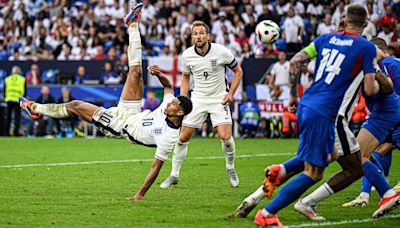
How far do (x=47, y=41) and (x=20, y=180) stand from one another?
61.6ft

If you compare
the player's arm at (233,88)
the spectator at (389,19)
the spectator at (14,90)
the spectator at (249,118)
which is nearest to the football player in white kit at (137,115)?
the player's arm at (233,88)

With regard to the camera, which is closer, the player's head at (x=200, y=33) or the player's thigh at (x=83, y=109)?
the player's thigh at (x=83, y=109)

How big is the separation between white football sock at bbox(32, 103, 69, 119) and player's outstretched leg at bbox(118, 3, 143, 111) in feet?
2.92

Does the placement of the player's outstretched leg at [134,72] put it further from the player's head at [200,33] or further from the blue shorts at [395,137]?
the blue shorts at [395,137]

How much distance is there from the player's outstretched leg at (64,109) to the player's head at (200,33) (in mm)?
2468

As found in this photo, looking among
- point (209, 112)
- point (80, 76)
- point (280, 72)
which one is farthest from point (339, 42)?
point (80, 76)

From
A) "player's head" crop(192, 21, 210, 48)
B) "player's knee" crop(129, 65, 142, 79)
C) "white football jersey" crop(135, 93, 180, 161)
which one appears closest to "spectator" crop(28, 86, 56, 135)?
"player's head" crop(192, 21, 210, 48)

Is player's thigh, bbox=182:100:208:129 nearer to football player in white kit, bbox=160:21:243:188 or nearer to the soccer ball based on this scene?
football player in white kit, bbox=160:21:243:188

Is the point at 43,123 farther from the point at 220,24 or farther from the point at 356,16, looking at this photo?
the point at 356,16

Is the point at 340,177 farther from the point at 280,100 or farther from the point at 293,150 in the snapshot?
the point at 280,100

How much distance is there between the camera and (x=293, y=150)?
21594 mm

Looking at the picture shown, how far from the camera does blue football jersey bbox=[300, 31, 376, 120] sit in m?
9.09

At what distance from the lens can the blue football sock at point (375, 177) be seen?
10.1 metres

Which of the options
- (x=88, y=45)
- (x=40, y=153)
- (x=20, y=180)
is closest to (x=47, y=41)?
(x=88, y=45)
